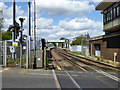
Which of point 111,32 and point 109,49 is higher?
point 111,32

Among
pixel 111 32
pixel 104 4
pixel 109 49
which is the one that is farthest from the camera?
pixel 104 4

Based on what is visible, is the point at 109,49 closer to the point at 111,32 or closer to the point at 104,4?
the point at 111,32

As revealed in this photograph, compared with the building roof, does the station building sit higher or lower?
lower

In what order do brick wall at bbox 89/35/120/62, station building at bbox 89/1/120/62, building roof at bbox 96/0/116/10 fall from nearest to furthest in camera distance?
1. station building at bbox 89/1/120/62
2. brick wall at bbox 89/35/120/62
3. building roof at bbox 96/0/116/10

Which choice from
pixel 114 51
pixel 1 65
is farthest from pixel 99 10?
pixel 1 65

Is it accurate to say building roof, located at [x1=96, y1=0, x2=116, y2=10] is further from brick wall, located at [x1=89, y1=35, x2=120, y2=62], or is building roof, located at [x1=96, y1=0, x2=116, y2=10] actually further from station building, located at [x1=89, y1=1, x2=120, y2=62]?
brick wall, located at [x1=89, y1=35, x2=120, y2=62]

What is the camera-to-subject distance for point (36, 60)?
496 inches

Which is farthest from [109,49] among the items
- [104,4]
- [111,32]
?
[104,4]

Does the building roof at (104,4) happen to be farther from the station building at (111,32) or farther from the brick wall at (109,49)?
the brick wall at (109,49)

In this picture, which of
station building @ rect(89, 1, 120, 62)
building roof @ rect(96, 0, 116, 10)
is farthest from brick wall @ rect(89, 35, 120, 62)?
building roof @ rect(96, 0, 116, 10)

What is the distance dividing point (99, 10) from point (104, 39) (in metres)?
6.30

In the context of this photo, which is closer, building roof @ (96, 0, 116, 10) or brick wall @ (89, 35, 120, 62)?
brick wall @ (89, 35, 120, 62)

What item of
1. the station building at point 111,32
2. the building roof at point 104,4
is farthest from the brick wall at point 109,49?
the building roof at point 104,4

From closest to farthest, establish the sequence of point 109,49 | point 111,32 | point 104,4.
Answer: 1. point 109,49
2. point 111,32
3. point 104,4
